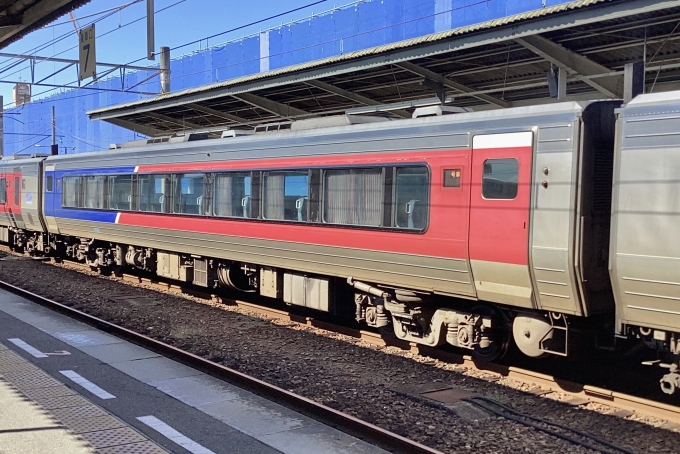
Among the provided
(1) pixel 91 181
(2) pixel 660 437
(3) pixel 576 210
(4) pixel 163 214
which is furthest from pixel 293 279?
(1) pixel 91 181

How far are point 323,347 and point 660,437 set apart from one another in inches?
183

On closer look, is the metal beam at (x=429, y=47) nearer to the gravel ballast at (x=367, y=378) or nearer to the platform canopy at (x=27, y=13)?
the gravel ballast at (x=367, y=378)

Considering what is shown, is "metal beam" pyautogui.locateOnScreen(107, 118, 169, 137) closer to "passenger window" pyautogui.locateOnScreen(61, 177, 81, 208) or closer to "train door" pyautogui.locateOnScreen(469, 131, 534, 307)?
"passenger window" pyautogui.locateOnScreen(61, 177, 81, 208)

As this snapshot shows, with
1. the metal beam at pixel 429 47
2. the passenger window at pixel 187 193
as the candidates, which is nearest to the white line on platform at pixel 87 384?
the passenger window at pixel 187 193

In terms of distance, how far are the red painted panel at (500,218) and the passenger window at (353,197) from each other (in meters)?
1.59

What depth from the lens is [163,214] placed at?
13547mm

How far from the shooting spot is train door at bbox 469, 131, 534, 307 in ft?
23.4

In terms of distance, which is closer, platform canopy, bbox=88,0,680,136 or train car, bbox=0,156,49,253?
platform canopy, bbox=88,0,680,136

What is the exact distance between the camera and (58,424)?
597 cm

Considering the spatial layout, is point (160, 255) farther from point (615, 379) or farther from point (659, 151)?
point (659, 151)

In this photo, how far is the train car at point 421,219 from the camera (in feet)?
22.4

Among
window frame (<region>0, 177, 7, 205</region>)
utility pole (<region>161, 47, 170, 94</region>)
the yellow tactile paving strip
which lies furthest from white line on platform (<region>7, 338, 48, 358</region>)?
window frame (<region>0, 177, 7, 205</region>)

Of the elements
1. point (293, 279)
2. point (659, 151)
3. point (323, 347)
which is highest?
point (659, 151)

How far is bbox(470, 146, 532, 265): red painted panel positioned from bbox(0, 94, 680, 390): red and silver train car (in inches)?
0.6
